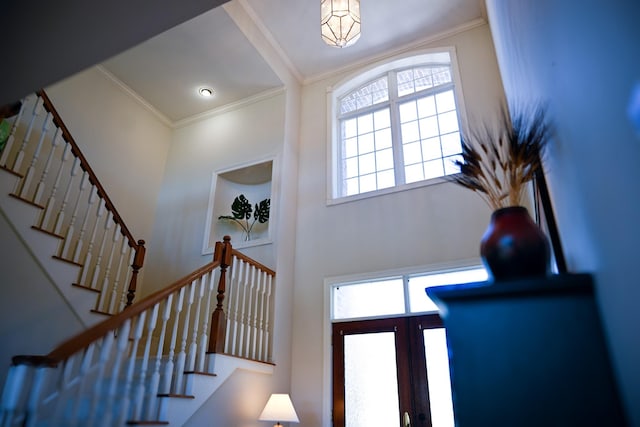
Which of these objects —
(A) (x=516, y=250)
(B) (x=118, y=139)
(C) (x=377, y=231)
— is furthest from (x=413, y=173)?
(B) (x=118, y=139)

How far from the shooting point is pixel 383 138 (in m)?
5.82

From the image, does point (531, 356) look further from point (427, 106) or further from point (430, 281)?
point (427, 106)

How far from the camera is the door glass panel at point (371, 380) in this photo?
415 centimetres

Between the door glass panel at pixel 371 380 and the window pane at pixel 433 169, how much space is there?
2058 mm

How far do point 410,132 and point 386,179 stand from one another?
30.4 inches

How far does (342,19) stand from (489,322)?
3.85 meters

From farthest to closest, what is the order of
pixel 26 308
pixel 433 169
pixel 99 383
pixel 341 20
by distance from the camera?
pixel 433 169 < pixel 341 20 < pixel 26 308 < pixel 99 383

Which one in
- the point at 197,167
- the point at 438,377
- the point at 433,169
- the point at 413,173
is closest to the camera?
the point at 438,377

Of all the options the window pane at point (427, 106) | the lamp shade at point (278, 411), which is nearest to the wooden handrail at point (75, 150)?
the lamp shade at point (278, 411)

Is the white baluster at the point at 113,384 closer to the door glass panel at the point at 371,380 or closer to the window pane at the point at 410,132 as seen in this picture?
the door glass panel at the point at 371,380

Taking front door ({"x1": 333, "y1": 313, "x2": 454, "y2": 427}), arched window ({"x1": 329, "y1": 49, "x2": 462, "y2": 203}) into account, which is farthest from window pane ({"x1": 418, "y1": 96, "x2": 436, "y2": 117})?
front door ({"x1": 333, "y1": 313, "x2": 454, "y2": 427})

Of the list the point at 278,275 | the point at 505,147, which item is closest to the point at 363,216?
the point at 278,275

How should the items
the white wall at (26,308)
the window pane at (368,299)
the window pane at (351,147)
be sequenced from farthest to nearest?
the window pane at (351,147), the window pane at (368,299), the white wall at (26,308)

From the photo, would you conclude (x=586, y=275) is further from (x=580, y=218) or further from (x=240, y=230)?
(x=240, y=230)
